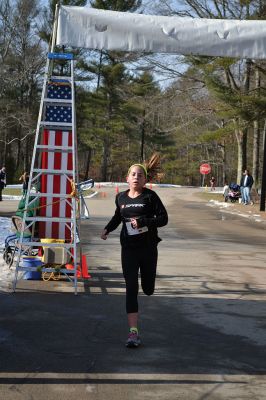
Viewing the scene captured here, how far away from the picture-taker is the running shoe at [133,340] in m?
5.20

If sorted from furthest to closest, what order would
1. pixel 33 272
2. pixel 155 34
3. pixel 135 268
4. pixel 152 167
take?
pixel 33 272
pixel 155 34
pixel 152 167
pixel 135 268

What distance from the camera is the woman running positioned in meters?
5.42

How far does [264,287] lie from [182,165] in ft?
236

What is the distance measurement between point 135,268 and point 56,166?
3378 mm

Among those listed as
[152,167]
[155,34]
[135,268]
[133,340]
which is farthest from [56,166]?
[133,340]

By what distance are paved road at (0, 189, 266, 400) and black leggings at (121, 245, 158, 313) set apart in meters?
0.43

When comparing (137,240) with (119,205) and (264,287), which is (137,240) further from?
(264,287)

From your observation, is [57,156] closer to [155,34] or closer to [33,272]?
[33,272]

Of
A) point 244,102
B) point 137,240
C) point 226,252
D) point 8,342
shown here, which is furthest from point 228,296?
point 244,102

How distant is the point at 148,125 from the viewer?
72062 millimetres

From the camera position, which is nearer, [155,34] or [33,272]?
[155,34]

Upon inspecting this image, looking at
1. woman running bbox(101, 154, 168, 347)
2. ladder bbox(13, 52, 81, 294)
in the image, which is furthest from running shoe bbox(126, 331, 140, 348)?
ladder bbox(13, 52, 81, 294)

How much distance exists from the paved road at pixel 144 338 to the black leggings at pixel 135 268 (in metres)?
0.43

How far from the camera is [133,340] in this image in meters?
5.22
